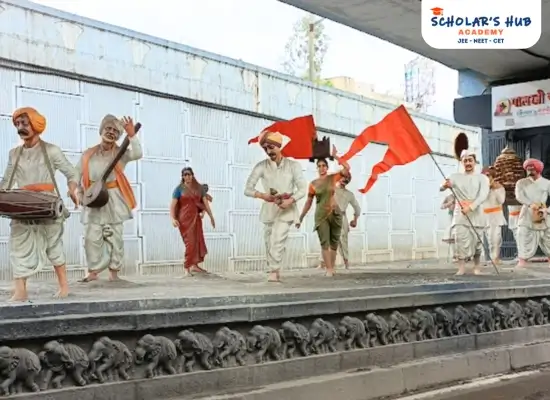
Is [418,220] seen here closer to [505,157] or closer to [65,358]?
[505,157]

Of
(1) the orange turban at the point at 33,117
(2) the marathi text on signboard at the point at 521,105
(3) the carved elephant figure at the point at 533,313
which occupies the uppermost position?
(2) the marathi text on signboard at the point at 521,105

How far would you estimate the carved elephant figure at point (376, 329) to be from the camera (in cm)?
604

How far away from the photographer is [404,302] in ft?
20.8

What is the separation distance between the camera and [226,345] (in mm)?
→ 5012

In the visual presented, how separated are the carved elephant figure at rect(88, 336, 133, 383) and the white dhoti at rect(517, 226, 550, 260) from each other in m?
9.07

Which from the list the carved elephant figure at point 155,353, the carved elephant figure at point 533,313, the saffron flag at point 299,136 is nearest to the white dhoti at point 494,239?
the saffron flag at point 299,136

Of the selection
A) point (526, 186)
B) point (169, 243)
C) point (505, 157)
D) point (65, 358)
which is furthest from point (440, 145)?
point (65, 358)

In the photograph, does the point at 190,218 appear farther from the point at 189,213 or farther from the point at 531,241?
the point at 531,241

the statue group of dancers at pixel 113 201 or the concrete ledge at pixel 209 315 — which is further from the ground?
the statue group of dancers at pixel 113 201

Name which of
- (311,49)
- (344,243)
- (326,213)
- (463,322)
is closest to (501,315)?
(463,322)

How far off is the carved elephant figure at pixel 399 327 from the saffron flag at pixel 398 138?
10.4 ft

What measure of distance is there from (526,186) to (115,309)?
8.83 meters

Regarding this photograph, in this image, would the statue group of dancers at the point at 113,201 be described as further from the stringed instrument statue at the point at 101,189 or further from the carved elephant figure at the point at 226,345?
the carved elephant figure at the point at 226,345

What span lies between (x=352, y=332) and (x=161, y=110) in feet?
21.6
